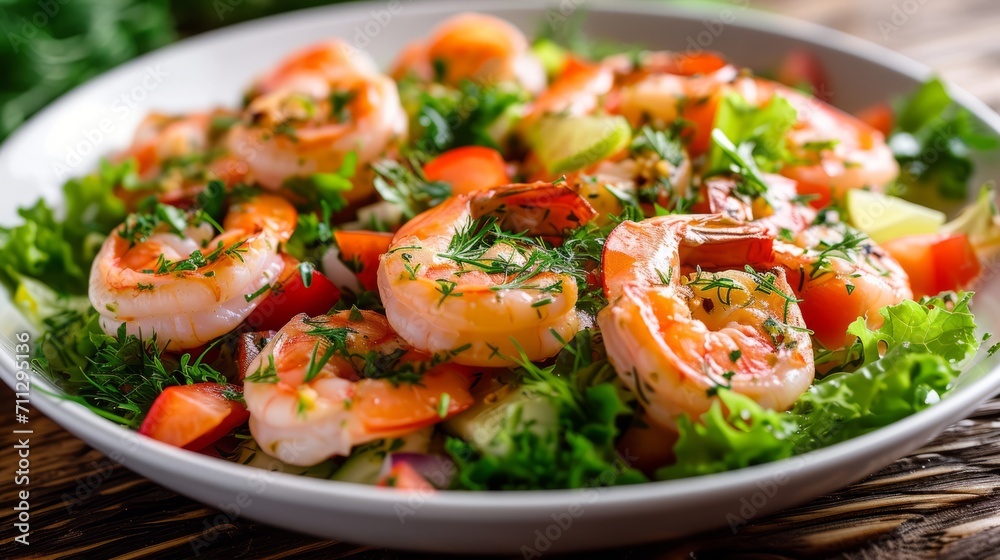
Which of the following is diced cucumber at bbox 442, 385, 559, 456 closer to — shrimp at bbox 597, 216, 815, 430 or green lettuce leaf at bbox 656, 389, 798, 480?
shrimp at bbox 597, 216, 815, 430

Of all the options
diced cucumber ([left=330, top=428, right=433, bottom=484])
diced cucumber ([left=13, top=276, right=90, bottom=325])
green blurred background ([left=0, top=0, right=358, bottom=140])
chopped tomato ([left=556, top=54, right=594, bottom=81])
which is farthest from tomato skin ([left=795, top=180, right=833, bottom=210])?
green blurred background ([left=0, top=0, right=358, bottom=140])

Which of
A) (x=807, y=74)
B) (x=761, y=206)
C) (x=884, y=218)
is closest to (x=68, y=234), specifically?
(x=761, y=206)

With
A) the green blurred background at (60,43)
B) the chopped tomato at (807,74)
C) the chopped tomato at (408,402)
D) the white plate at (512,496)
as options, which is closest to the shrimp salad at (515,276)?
the chopped tomato at (408,402)

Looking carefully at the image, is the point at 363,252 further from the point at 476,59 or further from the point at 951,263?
the point at 951,263

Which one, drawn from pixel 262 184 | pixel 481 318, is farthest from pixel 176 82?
pixel 481 318

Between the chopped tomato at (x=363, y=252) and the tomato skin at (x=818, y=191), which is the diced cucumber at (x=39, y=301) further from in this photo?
the tomato skin at (x=818, y=191)

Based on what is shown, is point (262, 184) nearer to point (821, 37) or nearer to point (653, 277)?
point (653, 277)
